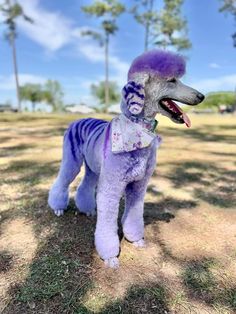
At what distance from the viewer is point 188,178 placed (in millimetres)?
5328

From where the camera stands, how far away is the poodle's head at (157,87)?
7.80 feet

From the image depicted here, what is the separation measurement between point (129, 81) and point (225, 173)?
3658 millimetres

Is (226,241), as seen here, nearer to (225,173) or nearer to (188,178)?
(188,178)

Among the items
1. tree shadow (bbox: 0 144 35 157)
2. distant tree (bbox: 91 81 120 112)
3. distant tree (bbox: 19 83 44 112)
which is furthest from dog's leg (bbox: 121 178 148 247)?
distant tree (bbox: 19 83 44 112)

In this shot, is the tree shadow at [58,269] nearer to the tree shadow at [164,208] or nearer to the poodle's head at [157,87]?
Answer: the tree shadow at [164,208]

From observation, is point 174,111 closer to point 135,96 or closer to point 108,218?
point 135,96

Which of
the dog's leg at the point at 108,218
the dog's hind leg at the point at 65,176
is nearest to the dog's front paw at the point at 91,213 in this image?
the dog's hind leg at the point at 65,176

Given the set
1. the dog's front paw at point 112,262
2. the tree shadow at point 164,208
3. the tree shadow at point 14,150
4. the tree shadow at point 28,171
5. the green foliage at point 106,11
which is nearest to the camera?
the dog's front paw at point 112,262

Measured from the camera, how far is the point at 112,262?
2.72 metres

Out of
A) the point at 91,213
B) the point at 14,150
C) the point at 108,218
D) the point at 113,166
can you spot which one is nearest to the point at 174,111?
the point at 113,166

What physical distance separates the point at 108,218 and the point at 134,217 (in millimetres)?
389

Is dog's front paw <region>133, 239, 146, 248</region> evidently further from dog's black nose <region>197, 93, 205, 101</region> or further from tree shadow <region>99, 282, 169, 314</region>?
dog's black nose <region>197, 93, 205, 101</region>

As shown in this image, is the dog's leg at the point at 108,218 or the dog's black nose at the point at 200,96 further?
the dog's leg at the point at 108,218

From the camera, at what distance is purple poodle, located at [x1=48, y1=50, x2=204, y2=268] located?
2396mm
